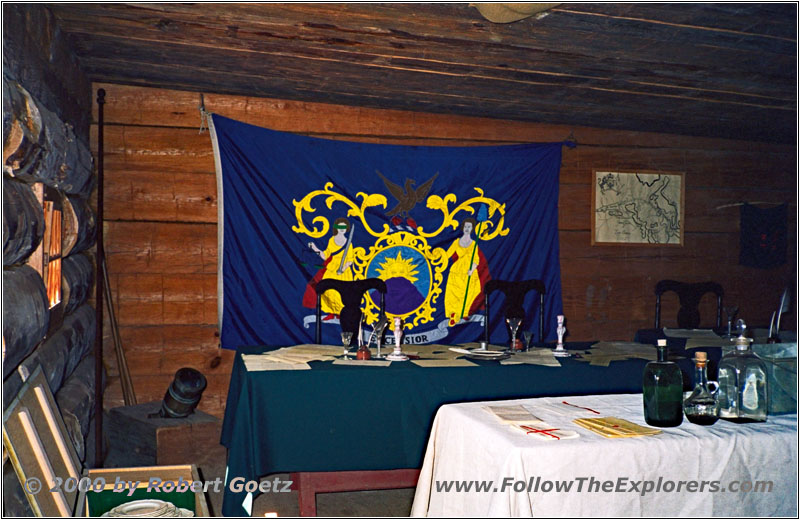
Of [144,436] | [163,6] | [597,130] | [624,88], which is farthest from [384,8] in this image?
[597,130]

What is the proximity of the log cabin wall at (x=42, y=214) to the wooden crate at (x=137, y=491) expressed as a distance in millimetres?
348

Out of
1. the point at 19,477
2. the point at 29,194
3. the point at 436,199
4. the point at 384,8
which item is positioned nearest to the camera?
the point at 19,477

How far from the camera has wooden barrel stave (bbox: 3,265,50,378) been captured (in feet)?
6.29

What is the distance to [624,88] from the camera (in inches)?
157

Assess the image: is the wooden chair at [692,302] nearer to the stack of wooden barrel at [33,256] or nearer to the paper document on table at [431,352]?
the paper document on table at [431,352]

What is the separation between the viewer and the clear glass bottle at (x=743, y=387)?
1.71 m

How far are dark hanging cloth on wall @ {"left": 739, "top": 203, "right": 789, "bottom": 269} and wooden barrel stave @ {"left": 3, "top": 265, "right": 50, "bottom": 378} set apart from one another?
4971mm

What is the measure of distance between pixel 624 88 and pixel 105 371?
3511mm

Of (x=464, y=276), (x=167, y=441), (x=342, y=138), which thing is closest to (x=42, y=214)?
(x=167, y=441)

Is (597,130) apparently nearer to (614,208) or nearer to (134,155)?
(614,208)

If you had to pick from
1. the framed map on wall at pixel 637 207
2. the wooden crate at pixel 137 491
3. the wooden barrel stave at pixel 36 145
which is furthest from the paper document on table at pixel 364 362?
the framed map on wall at pixel 637 207

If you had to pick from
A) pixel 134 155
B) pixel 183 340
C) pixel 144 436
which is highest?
pixel 134 155

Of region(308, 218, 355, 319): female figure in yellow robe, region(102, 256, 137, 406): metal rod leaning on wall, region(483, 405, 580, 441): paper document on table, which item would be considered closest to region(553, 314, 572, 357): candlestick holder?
region(483, 405, 580, 441): paper document on table

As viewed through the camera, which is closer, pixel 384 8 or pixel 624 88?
pixel 384 8
